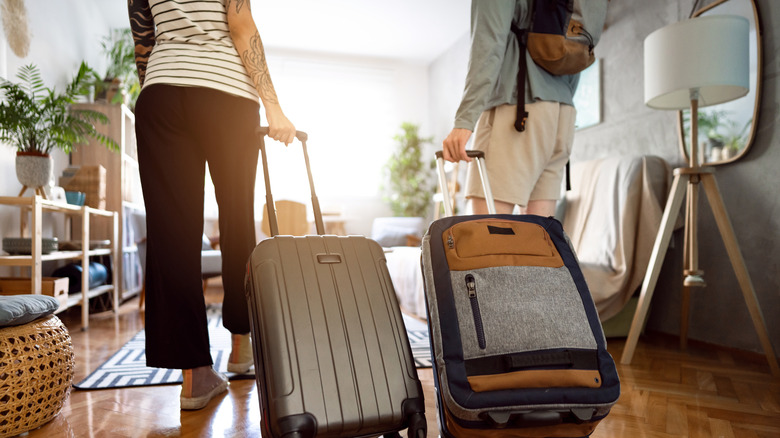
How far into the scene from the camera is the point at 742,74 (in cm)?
184

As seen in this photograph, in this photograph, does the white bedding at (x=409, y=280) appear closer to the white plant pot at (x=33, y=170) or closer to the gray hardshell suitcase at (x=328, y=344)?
the gray hardshell suitcase at (x=328, y=344)

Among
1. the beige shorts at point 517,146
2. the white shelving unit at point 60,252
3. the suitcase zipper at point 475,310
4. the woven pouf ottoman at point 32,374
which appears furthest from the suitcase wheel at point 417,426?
the white shelving unit at point 60,252

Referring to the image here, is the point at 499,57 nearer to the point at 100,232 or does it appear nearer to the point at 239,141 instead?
the point at 239,141

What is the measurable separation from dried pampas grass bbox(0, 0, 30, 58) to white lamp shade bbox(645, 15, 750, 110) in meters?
3.20

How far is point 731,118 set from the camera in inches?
87.9

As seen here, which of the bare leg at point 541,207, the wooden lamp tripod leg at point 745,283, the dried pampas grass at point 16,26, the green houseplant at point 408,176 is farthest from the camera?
the green houseplant at point 408,176

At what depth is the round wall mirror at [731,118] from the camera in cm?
211

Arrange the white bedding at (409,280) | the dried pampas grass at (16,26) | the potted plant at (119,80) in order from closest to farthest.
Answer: the dried pampas grass at (16,26)
the white bedding at (409,280)
the potted plant at (119,80)

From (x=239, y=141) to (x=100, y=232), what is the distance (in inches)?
115

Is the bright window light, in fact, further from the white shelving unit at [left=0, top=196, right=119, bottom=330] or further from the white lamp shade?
the white lamp shade

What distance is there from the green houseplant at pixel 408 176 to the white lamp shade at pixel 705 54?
415 cm

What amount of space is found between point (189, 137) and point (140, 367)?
3.38ft

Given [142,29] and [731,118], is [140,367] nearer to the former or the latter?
[142,29]

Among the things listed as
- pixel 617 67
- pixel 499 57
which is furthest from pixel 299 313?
pixel 617 67
